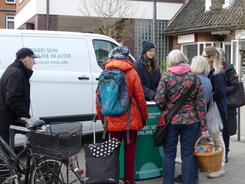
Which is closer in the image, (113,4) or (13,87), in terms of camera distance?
(13,87)

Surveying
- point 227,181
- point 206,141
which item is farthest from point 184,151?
point 227,181

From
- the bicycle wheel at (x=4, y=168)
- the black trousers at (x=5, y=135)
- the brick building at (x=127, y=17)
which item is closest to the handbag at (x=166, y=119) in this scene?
the bicycle wheel at (x=4, y=168)

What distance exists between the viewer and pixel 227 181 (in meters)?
5.64

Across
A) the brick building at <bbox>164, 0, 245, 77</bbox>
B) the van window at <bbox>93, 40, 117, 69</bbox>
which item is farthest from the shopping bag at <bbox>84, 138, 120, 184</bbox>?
the brick building at <bbox>164, 0, 245, 77</bbox>

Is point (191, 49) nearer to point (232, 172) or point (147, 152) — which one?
point (232, 172)

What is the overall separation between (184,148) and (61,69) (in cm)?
289

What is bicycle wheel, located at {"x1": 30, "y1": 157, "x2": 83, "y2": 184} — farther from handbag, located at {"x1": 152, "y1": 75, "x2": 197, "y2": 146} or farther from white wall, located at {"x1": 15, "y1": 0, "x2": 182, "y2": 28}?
white wall, located at {"x1": 15, "y1": 0, "x2": 182, "y2": 28}

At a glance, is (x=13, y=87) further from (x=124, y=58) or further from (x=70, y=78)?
(x=70, y=78)

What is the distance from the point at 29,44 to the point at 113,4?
49.9 feet

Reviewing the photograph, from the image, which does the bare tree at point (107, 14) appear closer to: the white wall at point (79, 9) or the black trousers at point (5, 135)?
the white wall at point (79, 9)

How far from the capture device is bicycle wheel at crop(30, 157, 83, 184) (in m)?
4.26

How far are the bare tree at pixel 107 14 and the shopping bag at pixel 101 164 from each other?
50.5 feet

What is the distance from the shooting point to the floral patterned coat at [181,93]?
480 cm

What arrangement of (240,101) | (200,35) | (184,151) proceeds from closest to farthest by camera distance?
(184,151)
(240,101)
(200,35)
